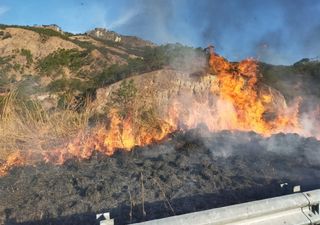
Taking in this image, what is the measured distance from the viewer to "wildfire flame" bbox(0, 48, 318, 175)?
32.6ft

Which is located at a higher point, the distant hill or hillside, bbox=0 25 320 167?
the distant hill

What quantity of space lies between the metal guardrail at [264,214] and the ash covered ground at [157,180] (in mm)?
1274

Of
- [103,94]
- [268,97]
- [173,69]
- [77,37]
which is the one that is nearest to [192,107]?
[268,97]

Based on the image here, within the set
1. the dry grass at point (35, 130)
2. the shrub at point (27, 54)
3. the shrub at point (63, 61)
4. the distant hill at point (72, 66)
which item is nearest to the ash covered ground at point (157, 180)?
the dry grass at point (35, 130)

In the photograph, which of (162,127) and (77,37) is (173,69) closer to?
(162,127)

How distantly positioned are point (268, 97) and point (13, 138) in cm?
971

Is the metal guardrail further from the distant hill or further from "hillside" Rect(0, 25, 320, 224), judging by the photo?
the distant hill

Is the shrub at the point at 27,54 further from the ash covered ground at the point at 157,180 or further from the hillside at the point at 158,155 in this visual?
the ash covered ground at the point at 157,180

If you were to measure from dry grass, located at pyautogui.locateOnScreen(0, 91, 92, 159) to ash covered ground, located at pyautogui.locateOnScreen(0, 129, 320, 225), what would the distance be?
3.59 feet

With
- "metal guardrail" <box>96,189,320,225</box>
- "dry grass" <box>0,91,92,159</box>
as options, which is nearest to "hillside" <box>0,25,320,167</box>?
"dry grass" <box>0,91,92,159</box>

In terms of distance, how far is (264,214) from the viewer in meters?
5.58

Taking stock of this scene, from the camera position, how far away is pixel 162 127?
1152cm

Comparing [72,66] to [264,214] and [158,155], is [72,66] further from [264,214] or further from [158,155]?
[264,214]

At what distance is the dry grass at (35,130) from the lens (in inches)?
381
